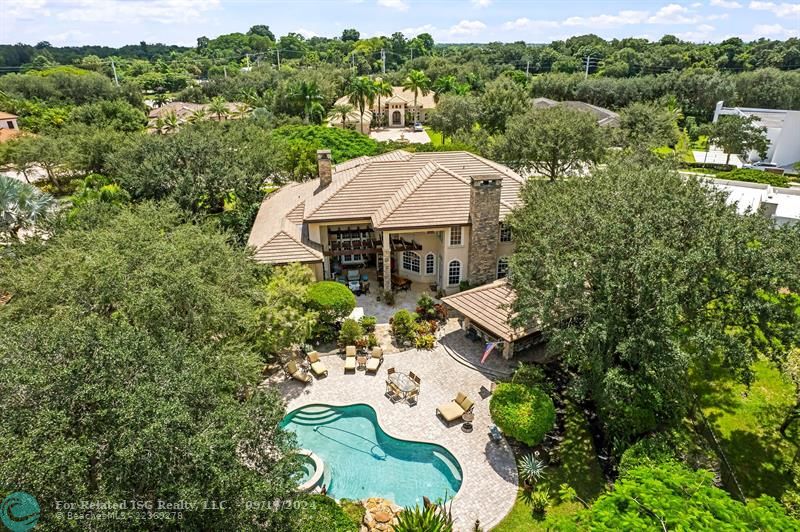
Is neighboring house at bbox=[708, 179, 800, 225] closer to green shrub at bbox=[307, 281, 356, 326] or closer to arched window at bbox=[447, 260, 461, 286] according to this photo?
arched window at bbox=[447, 260, 461, 286]

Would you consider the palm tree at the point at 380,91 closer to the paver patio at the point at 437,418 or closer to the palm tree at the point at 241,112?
the palm tree at the point at 241,112

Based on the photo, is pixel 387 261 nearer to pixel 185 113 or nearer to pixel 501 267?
pixel 501 267

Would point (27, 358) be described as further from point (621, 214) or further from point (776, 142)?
point (776, 142)

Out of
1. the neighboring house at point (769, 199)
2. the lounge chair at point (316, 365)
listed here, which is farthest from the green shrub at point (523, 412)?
the neighboring house at point (769, 199)

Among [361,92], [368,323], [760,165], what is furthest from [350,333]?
[760,165]

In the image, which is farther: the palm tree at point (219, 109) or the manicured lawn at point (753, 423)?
the palm tree at point (219, 109)

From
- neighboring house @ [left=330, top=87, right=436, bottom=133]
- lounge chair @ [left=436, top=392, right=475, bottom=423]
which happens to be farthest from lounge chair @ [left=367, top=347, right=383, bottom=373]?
neighboring house @ [left=330, top=87, right=436, bottom=133]

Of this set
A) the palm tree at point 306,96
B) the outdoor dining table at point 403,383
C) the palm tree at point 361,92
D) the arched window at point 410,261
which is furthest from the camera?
the palm tree at point 361,92

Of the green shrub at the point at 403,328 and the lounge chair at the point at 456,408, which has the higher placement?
the green shrub at the point at 403,328
